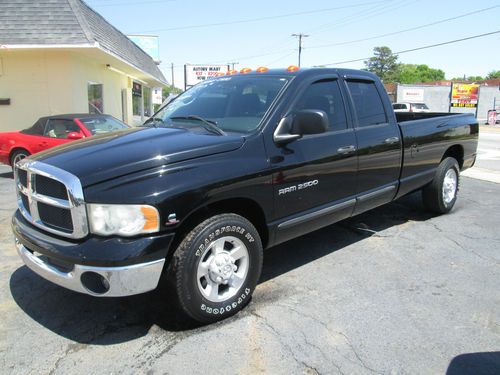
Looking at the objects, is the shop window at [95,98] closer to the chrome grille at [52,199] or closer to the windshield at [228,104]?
the windshield at [228,104]

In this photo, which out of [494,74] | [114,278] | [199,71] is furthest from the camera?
[494,74]

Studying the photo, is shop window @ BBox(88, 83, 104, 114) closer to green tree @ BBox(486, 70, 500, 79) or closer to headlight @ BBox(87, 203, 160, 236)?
headlight @ BBox(87, 203, 160, 236)

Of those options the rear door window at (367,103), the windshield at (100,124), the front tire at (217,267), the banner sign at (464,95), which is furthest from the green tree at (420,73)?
the front tire at (217,267)

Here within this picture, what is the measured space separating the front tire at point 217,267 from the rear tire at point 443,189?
3511mm

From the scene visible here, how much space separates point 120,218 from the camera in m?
2.87

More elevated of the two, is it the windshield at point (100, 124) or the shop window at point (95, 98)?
the shop window at point (95, 98)

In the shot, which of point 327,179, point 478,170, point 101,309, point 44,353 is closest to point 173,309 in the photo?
point 101,309

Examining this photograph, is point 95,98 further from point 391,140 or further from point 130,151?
point 130,151

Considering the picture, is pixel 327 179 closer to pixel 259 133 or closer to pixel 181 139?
pixel 259 133

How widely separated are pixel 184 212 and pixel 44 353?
4.32 ft

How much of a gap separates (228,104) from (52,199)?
181cm

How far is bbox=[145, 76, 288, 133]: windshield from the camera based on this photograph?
3898 millimetres

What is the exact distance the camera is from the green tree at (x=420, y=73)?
125062 millimetres

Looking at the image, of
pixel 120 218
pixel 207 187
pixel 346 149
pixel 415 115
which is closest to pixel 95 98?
pixel 415 115
